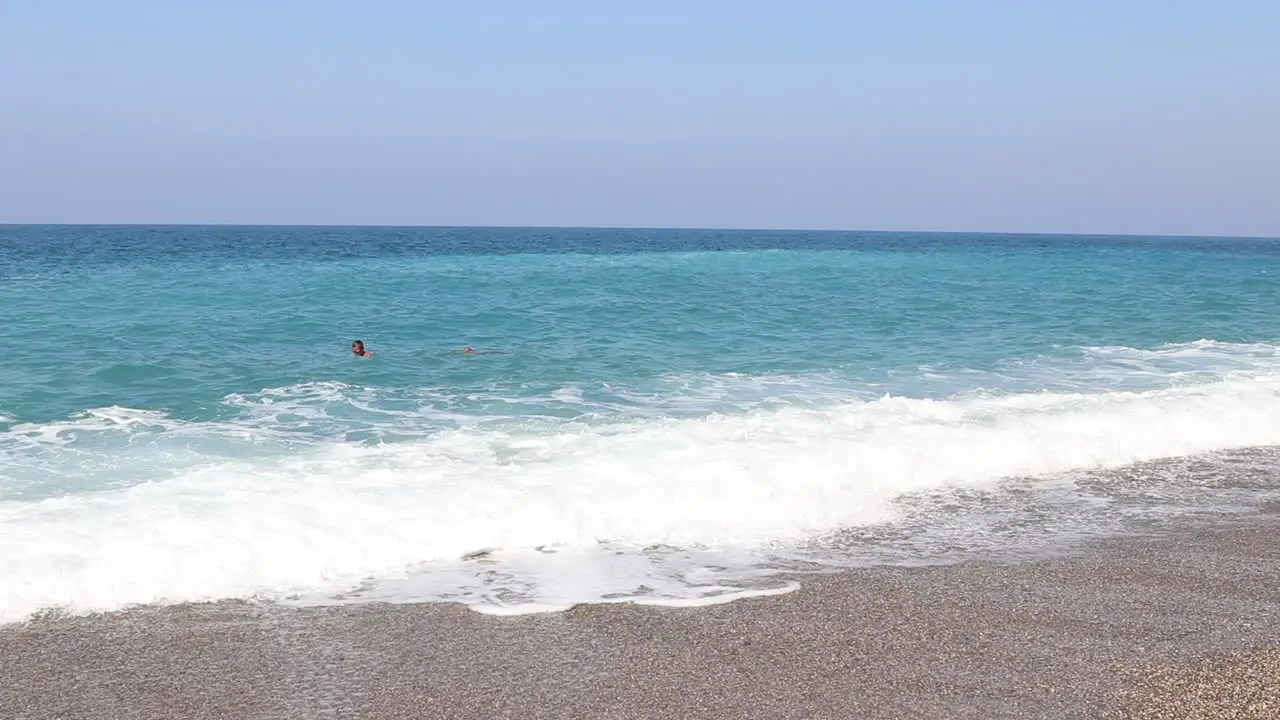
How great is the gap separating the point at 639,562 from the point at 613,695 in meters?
2.43

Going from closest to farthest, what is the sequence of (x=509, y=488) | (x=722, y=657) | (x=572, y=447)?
(x=722, y=657) → (x=509, y=488) → (x=572, y=447)

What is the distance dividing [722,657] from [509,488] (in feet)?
12.1

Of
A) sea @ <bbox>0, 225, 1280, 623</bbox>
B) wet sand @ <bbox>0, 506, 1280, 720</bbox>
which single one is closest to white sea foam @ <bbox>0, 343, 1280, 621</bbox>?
sea @ <bbox>0, 225, 1280, 623</bbox>

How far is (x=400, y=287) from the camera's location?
99.1ft

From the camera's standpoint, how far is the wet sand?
5.19m

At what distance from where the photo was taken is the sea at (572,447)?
24.3 ft

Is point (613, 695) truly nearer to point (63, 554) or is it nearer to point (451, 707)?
point (451, 707)

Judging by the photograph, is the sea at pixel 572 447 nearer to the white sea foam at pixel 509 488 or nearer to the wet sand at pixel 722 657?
the white sea foam at pixel 509 488

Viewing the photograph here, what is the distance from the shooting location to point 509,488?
9070 millimetres

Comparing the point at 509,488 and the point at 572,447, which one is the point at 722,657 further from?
the point at 572,447

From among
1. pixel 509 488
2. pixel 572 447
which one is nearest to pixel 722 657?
pixel 509 488

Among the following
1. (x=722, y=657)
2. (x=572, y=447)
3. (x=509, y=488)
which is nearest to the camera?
(x=722, y=657)

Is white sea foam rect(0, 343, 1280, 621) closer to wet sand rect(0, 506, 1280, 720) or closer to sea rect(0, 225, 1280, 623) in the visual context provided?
sea rect(0, 225, 1280, 623)

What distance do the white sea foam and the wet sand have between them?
0.50 m
